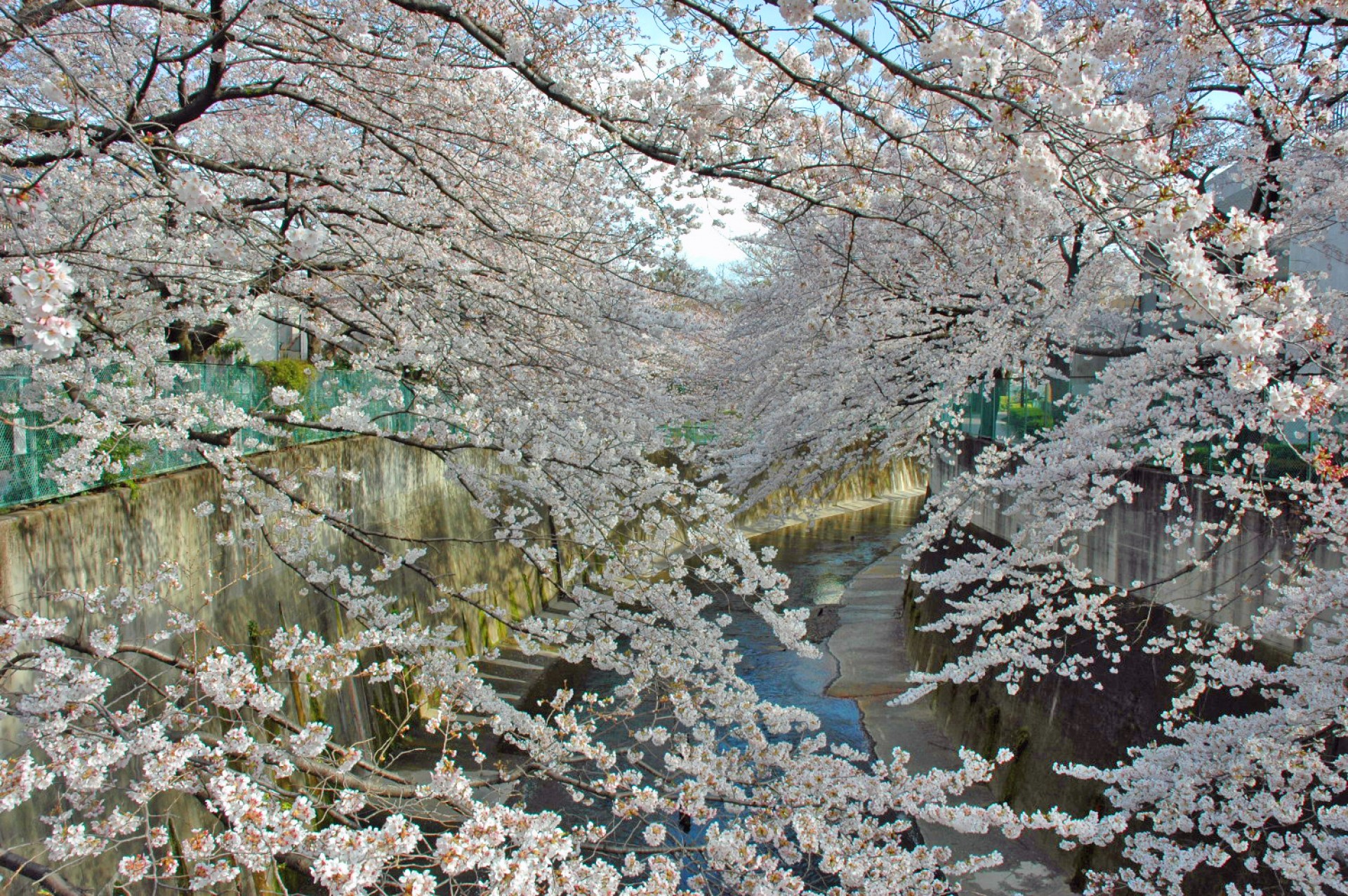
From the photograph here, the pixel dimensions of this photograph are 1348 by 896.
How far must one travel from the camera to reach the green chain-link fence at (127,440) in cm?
599

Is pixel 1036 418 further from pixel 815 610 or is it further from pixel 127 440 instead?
pixel 127 440

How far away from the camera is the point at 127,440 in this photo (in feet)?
20.4

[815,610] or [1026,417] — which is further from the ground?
[1026,417]

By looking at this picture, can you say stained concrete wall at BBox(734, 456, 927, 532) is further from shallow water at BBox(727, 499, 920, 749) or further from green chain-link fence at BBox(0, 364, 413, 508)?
green chain-link fence at BBox(0, 364, 413, 508)

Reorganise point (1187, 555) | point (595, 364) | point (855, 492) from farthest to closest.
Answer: point (855, 492)
point (595, 364)
point (1187, 555)

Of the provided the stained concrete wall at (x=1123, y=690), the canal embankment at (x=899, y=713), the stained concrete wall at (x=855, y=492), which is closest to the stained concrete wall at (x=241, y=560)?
the canal embankment at (x=899, y=713)

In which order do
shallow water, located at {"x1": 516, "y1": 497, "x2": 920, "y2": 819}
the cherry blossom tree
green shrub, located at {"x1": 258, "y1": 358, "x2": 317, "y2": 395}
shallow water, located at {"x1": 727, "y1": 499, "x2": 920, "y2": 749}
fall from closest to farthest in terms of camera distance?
the cherry blossom tree, green shrub, located at {"x1": 258, "y1": 358, "x2": 317, "y2": 395}, shallow water, located at {"x1": 516, "y1": 497, "x2": 920, "y2": 819}, shallow water, located at {"x1": 727, "y1": 499, "x2": 920, "y2": 749}

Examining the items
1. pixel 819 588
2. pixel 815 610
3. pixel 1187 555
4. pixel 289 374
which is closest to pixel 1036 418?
pixel 1187 555

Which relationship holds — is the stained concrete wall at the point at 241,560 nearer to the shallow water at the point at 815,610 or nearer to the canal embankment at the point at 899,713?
the shallow water at the point at 815,610

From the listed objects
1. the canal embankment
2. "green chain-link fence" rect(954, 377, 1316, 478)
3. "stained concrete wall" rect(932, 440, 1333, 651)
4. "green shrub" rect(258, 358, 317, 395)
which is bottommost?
the canal embankment

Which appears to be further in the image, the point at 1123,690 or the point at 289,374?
the point at 289,374

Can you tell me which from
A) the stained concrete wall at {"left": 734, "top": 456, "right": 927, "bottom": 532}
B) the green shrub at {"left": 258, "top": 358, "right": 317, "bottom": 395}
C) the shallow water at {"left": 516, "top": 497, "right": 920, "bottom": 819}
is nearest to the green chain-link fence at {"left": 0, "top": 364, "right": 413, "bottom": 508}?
the green shrub at {"left": 258, "top": 358, "right": 317, "bottom": 395}

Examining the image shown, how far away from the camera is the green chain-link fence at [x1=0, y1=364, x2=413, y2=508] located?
599 cm

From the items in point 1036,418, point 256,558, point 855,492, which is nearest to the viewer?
point 256,558
